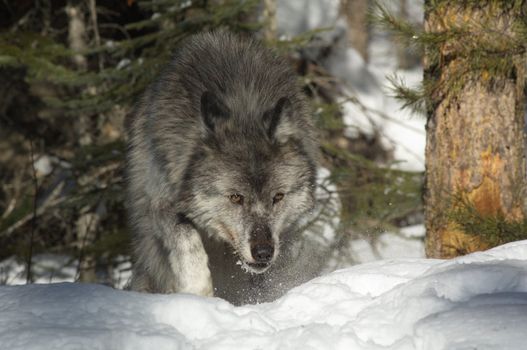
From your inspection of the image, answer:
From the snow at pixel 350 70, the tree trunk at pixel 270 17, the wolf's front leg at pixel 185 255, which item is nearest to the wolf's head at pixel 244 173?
the wolf's front leg at pixel 185 255

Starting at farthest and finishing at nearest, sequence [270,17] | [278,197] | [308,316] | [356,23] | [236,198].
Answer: [356,23] → [270,17] → [278,197] → [236,198] → [308,316]

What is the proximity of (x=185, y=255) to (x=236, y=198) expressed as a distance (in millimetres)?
546

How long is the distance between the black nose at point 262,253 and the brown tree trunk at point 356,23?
10.1 meters

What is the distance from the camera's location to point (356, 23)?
1559cm

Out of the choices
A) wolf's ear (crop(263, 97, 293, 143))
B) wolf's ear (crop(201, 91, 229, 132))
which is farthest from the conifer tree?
wolf's ear (crop(201, 91, 229, 132))

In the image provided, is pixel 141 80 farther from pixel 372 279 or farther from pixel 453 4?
pixel 372 279

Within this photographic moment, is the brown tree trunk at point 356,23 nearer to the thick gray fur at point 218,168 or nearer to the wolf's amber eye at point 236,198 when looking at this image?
the thick gray fur at point 218,168

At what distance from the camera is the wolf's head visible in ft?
16.2

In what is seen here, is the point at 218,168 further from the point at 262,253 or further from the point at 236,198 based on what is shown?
the point at 262,253

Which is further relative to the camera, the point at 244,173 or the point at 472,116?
the point at 472,116

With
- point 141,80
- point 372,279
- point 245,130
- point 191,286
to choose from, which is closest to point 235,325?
point 372,279

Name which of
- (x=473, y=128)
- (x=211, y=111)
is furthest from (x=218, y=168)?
(x=473, y=128)

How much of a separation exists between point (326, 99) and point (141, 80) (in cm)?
484

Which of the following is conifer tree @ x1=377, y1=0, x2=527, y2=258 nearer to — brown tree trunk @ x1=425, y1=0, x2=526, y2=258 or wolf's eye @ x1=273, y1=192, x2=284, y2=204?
brown tree trunk @ x1=425, y1=0, x2=526, y2=258
